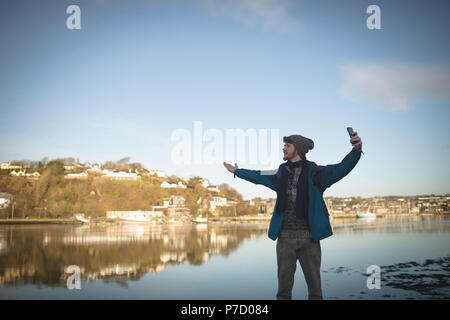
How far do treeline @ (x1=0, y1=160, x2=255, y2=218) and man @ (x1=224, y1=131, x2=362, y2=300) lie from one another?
272 feet

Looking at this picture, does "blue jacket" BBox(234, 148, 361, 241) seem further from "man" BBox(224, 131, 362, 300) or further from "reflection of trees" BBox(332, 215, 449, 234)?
"reflection of trees" BBox(332, 215, 449, 234)

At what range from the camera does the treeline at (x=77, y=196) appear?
7975 cm

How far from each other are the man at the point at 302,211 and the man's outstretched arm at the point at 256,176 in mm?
11

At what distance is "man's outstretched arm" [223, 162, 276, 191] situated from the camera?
12.0 ft

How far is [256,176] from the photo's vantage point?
3.71 metres

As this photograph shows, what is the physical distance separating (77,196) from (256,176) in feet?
309

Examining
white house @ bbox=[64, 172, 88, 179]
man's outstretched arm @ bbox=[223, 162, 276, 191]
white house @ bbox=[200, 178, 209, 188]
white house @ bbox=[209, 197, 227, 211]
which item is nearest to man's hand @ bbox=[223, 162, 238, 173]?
man's outstretched arm @ bbox=[223, 162, 276, 191]

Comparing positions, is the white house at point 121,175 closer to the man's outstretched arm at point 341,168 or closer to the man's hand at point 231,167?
the man's hand at point 231,167

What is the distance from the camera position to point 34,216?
78.0 meters

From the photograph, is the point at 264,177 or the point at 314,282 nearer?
the point at 314,282
